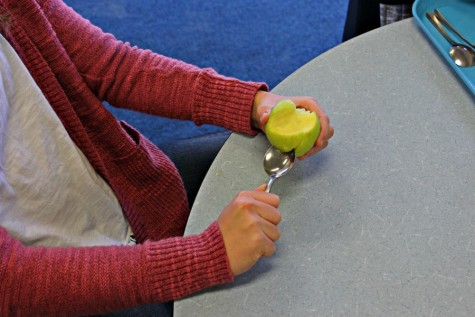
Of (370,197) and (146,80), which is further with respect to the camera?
(146,80)

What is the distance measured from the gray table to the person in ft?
0.09

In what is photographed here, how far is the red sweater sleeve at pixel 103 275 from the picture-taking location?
0.52 metres

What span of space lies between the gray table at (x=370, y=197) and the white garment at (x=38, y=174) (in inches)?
7.6

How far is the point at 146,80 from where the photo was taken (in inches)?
28.6

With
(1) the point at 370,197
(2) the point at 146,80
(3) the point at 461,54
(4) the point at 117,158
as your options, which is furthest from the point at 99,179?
(3) the point at 461,54

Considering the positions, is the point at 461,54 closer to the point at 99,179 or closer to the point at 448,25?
the point at 448,25

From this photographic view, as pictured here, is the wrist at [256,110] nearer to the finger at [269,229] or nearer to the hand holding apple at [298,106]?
the hand holding apple at [298,106]

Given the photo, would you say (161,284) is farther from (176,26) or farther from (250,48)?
(176,26)

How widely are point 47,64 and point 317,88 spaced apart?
336 millimetres

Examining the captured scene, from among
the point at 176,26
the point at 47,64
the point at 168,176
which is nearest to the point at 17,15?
the point at 47,64

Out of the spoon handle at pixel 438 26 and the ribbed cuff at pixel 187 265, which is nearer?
the ribbed cuff at pixel 187 265

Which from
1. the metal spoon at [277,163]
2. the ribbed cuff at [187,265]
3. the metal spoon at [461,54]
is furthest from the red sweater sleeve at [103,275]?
the metal spoon at [461,54]

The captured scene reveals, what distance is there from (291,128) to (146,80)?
0.74 ft

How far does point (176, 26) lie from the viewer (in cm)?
181
